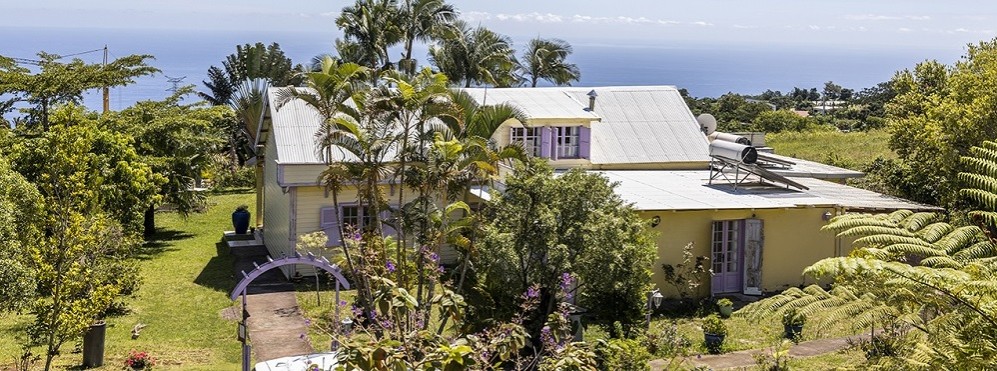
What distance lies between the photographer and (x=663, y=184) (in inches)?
949

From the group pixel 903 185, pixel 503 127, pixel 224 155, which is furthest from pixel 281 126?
pixel 224 155

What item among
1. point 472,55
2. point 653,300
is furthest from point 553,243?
point 472,55

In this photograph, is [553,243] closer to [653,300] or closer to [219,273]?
[653,300]

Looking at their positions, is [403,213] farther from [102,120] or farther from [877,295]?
[102,120]

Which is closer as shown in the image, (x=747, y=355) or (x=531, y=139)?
(x=747, y=355)

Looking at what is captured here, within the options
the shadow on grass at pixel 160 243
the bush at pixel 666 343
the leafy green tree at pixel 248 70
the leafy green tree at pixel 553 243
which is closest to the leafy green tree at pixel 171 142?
the shadow on grass at pixel 160 243

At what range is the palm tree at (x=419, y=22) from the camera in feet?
135

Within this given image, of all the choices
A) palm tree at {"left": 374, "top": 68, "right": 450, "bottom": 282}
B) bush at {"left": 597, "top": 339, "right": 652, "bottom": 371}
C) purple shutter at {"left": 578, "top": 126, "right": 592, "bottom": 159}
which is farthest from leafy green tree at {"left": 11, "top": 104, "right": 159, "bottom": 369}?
purple shutter at {"left": 578, "top": 126, "right": 592, "bottom": 159}

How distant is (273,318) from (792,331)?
10.1 meters

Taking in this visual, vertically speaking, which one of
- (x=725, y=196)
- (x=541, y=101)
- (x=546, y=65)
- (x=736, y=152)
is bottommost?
(x=725, y=196)

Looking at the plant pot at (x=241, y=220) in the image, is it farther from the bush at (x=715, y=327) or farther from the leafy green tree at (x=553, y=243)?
the bush at (x=715, y=327)

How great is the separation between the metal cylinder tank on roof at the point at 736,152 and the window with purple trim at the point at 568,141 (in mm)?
4773

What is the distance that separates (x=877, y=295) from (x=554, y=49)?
36.1m

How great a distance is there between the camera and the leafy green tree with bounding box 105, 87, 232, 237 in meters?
28.2
